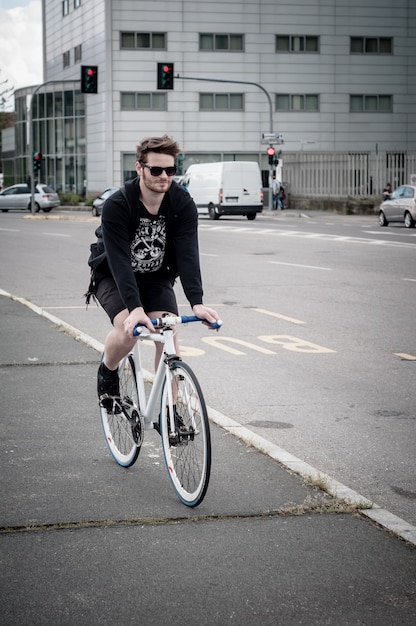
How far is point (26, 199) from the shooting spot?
5409 centimetres

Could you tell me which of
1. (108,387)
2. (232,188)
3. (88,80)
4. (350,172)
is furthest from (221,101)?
(108,387)

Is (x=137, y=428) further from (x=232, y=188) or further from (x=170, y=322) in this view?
(x=232, y=188)

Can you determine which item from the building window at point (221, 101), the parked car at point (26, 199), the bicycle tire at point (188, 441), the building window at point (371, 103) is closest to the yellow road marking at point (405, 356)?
the bicycle tire at point (188, 441)

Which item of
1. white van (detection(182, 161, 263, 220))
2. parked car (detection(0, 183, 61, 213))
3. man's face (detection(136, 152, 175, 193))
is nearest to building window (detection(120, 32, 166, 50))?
parked car (detection(0, 183, 61, 213))

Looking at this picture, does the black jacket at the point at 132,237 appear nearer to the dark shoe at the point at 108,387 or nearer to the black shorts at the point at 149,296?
the black shorts at the point at 149,296

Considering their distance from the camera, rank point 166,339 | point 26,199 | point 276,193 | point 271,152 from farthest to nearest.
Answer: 1. point 26,199
2. point 276,193
3. point 271,152
4. point 166,339

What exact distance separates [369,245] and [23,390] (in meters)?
18.0

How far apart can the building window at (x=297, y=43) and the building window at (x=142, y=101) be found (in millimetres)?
8266

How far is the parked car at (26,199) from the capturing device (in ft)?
176

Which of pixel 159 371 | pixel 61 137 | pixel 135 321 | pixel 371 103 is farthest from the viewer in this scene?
pixel 61 137

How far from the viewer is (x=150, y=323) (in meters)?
4.81

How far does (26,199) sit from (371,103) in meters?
25.2

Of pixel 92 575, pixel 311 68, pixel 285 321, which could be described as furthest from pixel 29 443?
pixel 311 68

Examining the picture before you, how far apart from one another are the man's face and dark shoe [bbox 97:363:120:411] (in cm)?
118
